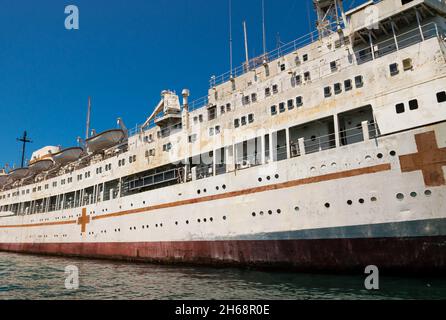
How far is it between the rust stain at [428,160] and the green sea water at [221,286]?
129 inches

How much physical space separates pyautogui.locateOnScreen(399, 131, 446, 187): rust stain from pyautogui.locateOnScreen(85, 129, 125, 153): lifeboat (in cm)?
2202

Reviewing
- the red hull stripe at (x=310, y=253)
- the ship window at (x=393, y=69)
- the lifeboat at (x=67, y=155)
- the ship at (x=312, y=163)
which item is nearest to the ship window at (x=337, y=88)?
the ship at (x=312, y=163)

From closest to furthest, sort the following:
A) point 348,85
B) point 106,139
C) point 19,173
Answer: point 348,85 < point 106,139 < point 19,173

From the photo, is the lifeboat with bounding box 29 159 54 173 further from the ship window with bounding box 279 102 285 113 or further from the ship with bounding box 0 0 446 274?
the ship window with bounding box 279 102 285 113

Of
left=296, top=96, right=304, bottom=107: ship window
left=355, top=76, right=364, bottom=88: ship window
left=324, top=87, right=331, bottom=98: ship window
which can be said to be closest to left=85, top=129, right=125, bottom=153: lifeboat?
left=296, top=96, right=304, bottom=107: ship window

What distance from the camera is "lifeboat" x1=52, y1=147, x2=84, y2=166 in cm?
3073

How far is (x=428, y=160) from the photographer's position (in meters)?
10.6

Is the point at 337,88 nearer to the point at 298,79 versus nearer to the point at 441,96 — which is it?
the point at 298,79

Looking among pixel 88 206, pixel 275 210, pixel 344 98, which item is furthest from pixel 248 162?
pixel 88 206

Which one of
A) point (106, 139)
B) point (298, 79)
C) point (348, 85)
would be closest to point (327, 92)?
point (348, 85)

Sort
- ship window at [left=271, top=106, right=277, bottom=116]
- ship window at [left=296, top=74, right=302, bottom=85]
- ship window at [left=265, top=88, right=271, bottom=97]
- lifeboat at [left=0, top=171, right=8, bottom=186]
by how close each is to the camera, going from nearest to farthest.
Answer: ship window at [left=271, top=106, right=277, bottom=116] < ship window at [left=296, top=74, right=302, bottom=85] < ship window at [left=265, top=88, right=271, bottom=97] < lifeboat at [left=0, top=171, right=8, bottom=186]

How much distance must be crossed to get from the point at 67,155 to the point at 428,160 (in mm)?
30393

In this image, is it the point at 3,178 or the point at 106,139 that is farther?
the point at 3,178
